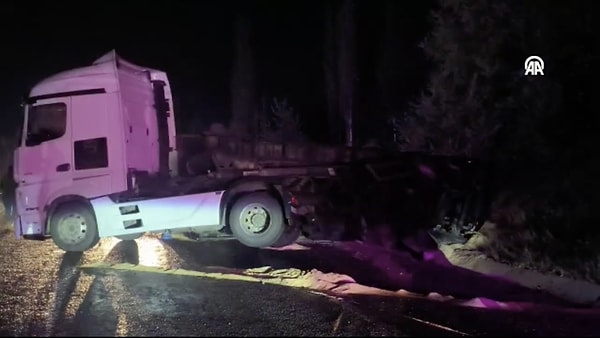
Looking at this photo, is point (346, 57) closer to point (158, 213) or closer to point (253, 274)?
point (158, 213)

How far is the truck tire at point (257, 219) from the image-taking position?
11242mm

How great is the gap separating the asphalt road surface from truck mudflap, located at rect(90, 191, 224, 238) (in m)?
0.94

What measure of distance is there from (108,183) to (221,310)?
4.36m

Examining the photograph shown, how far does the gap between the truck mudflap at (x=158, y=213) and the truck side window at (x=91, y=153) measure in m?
0.54

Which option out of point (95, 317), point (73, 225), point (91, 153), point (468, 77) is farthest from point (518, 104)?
point (95, 317)

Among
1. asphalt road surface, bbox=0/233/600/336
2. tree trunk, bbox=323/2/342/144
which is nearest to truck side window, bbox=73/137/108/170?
asphalt road surface, bbox=0/233/600/336

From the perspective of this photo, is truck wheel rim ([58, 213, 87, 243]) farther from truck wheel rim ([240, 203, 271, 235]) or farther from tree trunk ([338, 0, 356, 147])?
tree trunk ([338, 0, 356, 147])

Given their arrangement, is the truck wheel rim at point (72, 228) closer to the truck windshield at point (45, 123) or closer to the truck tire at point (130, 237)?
the truck tire at point (130, 237)

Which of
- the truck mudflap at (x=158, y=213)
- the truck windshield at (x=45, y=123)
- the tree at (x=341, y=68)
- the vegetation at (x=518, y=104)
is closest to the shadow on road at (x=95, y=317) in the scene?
the truck mudflap at (x=158, y=213)

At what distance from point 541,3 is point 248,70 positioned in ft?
53.8

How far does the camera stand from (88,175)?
11234 mm

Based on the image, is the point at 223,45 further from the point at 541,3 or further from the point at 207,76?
the point at 541,3

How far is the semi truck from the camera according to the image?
11.1 metres

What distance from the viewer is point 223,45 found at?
33.0m
